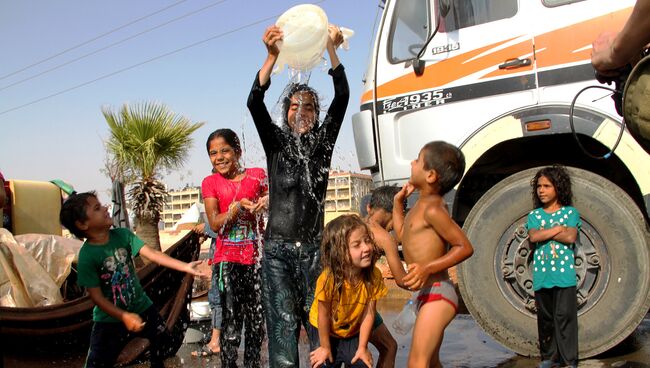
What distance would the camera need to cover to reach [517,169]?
5887mm

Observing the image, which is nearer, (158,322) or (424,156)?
(424,156)

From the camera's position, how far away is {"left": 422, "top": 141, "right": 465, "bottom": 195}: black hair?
3.63 meters

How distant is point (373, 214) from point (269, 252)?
107 cm

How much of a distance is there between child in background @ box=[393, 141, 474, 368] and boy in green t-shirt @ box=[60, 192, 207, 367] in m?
1.28

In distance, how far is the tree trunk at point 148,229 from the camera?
1738 cm

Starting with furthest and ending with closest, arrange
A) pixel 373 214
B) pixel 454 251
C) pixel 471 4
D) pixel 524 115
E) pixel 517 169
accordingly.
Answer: pixel 517 169 → pixel 471 4 → pixel 524 115 → pixel 373 214 → pixel 454 251

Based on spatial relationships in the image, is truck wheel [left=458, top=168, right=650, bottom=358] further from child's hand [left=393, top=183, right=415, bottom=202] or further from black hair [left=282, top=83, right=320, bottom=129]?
black hair [left=282, top=83, right=320, bottom=129]

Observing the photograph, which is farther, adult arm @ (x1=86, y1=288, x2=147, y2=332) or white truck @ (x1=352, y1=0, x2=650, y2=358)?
white truck @ (x1=352, y1=0, x2=650, y2=358)

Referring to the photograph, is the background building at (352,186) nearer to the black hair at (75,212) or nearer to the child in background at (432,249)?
the child in background at (432,249)

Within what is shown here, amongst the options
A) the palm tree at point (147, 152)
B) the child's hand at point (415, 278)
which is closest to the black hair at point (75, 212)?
the child's hand at point (415, 278)

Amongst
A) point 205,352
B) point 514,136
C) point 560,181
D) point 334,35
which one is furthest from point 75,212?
point 560,181

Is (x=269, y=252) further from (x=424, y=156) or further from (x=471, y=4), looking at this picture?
(x=471, y=4)

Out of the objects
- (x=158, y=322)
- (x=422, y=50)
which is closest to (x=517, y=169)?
(x=422, y=50)

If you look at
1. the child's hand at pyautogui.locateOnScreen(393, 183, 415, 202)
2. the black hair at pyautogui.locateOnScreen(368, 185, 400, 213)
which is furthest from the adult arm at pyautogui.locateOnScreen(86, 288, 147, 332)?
the black hair at pyautogui.locateOnScreen(368, 185, 400, 213)
